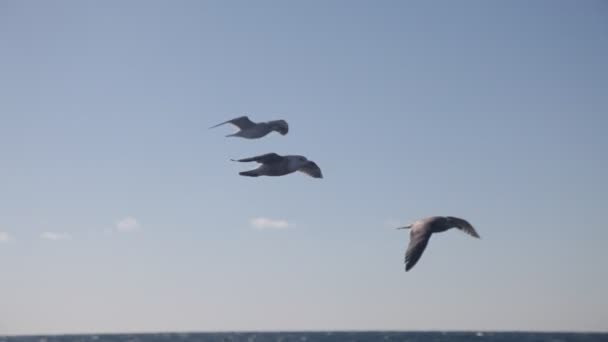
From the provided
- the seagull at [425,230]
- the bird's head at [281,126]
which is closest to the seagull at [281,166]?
the bird's head at [281,126]

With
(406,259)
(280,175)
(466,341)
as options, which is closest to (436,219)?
(406,259)

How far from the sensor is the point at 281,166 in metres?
13.6

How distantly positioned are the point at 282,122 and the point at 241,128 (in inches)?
52.9

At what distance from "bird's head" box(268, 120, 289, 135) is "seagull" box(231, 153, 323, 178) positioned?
5.54 feet

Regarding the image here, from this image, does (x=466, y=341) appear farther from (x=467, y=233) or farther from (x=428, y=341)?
(x=467, y=233)

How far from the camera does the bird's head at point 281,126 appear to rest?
15.9 m

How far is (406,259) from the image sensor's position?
927 centimetres

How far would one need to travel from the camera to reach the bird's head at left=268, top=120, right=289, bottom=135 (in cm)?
1586

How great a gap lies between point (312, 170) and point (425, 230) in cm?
462

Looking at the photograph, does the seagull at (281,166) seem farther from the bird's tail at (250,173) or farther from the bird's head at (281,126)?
the bird's head at (281,126)

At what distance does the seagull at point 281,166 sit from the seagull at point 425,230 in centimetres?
344

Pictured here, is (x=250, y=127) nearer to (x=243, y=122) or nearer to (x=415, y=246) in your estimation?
(x=243, y=122)

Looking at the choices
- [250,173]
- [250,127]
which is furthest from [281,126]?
[250,173]

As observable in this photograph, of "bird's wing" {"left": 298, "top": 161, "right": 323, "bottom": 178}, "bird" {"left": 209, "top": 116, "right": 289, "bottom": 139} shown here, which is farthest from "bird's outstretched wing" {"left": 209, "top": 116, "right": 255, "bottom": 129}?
"bird's wing" {"left": 298, "top": 161, "right": 323, "bottom": 178}
